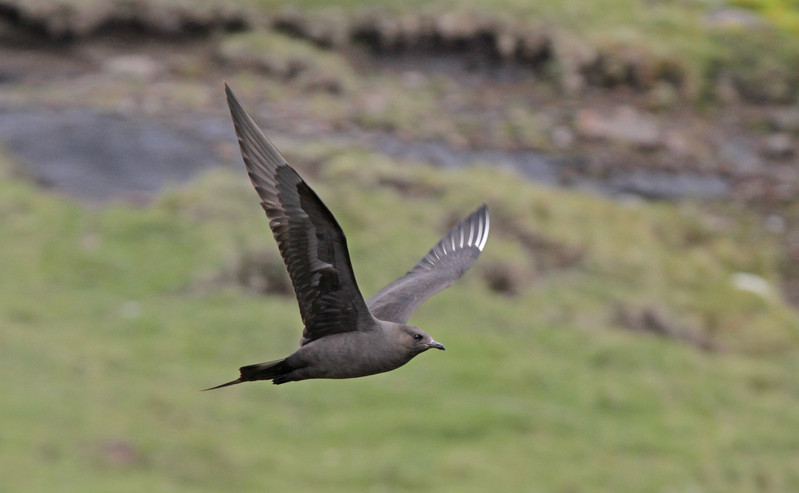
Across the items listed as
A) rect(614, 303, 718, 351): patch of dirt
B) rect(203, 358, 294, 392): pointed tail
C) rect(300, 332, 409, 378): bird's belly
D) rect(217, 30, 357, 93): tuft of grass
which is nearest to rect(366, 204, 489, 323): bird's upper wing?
rect(300, 332, 409, 378): bird's belly

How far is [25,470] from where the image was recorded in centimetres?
1952

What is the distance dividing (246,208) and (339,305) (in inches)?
837

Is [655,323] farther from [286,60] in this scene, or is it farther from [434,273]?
[434,273]

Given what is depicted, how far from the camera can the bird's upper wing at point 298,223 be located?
26.0ft

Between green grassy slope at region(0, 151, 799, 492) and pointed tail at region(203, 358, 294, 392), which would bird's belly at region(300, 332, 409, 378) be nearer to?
pointed tail at region(203, 358, 294, 392)

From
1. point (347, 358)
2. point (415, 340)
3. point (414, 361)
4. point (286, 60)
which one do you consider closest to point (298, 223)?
point (347, 358)

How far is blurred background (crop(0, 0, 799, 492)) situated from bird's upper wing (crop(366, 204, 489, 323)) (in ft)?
32.9

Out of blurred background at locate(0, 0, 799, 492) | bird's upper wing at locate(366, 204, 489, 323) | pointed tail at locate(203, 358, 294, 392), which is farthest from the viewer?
blurred background at locate(0, 0, 799, 492)

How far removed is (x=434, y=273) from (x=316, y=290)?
229cm

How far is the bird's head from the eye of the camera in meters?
8.52

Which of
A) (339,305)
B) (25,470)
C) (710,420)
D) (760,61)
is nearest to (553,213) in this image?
(710,420)

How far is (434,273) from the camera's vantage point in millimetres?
10531

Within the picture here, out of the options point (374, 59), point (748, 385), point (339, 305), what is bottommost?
point (748, 385)

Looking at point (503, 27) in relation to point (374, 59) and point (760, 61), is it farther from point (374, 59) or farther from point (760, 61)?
point (760, 61)
